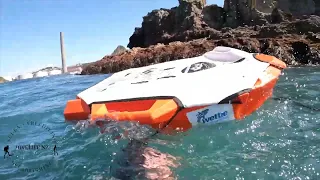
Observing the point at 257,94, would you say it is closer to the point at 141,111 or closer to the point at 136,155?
the point at 141,111

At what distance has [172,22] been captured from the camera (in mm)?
36656

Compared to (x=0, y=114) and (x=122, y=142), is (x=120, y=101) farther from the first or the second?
(x=0, y=114)

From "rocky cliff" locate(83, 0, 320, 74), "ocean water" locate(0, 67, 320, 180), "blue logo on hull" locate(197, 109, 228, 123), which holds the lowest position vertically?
"ocean water" locate(0, 67, 320, 180)

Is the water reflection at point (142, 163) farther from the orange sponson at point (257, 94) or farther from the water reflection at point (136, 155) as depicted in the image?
the orange sponson at point (257, 94)

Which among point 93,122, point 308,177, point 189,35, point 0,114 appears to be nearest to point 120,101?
point 93,122

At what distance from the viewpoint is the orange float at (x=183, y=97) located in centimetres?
443

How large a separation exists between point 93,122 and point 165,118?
110cm

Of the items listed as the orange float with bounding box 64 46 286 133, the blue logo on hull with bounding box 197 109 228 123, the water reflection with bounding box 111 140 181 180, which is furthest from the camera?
the blue logo on hull with bounding box 197 109 228 123

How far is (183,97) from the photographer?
4566 millimetres

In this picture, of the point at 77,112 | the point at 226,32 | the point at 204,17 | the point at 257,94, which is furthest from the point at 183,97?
the point at 204,17

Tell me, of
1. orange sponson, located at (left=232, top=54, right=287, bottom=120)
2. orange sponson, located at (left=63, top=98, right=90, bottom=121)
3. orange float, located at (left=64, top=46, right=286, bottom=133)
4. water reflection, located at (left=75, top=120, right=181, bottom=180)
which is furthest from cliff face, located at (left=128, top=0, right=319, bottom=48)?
water reflection, located at (left=75, top=120, right=181, bottom=180)

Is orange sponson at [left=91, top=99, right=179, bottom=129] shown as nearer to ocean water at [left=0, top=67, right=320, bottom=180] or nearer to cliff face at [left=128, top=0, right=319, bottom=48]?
ocean water at [left=0, top=67, right=320, bottom=180]

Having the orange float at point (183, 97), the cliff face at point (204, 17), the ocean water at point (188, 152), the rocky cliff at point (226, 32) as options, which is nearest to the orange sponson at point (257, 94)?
the orange float at point (183, 97)

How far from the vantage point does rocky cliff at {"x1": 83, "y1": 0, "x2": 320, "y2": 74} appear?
64.5 ft
